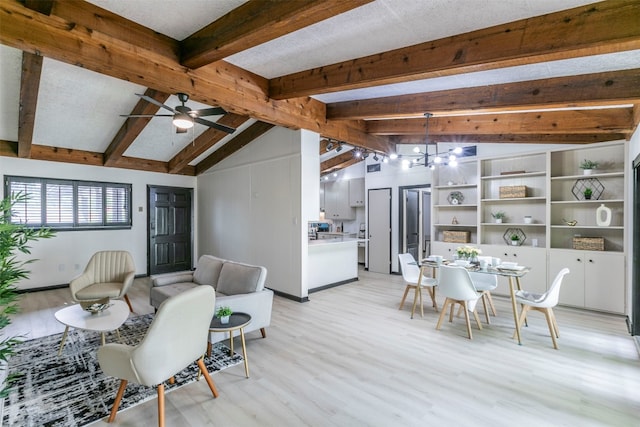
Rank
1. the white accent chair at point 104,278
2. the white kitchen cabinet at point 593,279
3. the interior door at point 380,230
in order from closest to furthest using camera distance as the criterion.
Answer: the white accent chair at point 104,278, the white kitchen cabinet at point 593,279, the interior door at point 380,230

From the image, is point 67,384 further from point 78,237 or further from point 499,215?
point 499,215

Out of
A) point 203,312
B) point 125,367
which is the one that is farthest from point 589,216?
point 125,367

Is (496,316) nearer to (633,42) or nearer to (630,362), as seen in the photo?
(630,362)

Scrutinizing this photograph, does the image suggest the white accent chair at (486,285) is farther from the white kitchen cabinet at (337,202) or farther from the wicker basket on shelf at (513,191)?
the white kitchen cabinet at (337,202)

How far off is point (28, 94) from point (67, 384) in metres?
3.49

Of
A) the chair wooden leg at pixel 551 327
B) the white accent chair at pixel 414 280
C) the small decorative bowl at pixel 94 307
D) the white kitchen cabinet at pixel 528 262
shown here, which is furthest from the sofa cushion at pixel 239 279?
the white kitchen cabinet at pixel 528 262

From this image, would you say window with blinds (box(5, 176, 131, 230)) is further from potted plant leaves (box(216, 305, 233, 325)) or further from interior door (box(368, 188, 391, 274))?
interior door (box(368, 188, 391, 274))

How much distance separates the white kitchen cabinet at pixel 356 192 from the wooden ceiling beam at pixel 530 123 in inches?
124

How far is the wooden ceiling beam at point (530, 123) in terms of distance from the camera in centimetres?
380

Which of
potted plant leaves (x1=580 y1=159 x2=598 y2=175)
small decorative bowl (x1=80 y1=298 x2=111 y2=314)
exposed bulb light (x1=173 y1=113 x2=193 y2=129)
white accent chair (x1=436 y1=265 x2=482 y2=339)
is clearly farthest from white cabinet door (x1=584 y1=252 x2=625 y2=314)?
small decorative bowl (x1=80 y1=298 x2=111 y2=314)

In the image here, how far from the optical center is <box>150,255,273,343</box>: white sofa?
3.35 m

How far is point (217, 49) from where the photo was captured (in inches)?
107

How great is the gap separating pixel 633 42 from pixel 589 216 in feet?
12.0

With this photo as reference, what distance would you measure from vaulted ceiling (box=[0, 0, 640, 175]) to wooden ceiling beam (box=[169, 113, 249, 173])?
→ 45.4 inches
